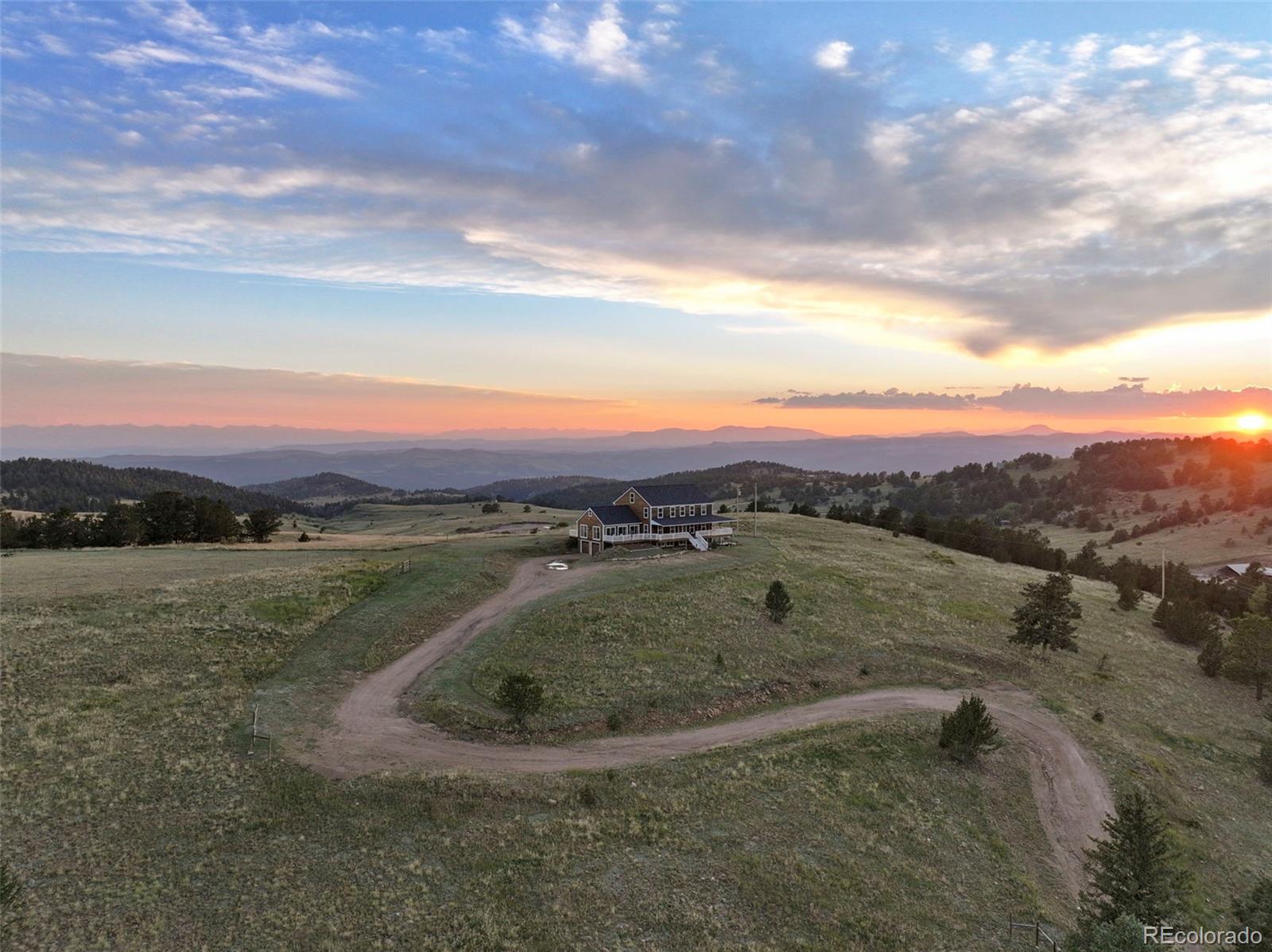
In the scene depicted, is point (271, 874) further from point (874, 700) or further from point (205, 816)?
point (874, 700)

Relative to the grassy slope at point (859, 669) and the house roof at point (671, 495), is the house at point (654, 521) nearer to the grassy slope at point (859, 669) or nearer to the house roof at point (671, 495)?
the house roof at point (671, 495)

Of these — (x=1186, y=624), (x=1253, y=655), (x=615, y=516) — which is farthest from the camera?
(x=615, y=516)

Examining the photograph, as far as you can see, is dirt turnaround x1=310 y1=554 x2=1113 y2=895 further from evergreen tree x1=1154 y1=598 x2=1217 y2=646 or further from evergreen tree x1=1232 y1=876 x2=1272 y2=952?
evergreen tree x1=1154 y1=598 x2=1217 y2=646

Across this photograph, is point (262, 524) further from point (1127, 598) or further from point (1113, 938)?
point (1127, 598)

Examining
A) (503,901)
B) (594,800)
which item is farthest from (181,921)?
(594,800)

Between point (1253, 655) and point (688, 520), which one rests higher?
point (688, 520)

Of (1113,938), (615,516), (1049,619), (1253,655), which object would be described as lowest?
(1253,655)

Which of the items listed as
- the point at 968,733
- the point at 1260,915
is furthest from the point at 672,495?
the point at 1260,915

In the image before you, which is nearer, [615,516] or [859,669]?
[859,669]
